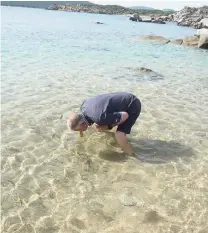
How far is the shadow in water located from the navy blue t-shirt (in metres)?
0.75

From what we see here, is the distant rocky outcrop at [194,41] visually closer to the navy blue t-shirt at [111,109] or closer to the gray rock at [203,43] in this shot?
the gray rock at [203,43]

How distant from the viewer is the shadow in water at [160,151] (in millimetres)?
7258

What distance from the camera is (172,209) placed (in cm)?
556

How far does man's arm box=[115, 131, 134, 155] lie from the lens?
7117 mm

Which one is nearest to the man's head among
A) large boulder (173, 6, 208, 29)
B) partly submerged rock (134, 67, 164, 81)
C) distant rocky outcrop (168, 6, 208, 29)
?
partly submerged rock (134, 67, 164, 81)

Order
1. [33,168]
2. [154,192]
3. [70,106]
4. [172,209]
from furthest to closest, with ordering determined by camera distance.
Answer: [70,106]
[33,168]
[154,192]
[172,209]

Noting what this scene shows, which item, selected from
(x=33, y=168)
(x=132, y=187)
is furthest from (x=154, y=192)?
(x=33, y=168)

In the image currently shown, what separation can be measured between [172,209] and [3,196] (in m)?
2.76

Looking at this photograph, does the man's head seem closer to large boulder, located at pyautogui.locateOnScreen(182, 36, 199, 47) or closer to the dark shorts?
the dark shorts

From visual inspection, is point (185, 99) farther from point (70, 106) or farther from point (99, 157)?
point (99, 157)

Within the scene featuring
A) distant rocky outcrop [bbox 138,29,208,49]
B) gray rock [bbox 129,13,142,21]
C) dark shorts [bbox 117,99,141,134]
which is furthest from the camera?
gray rock [bbox 129,13,142,21]

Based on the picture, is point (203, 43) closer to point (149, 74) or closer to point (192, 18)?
point (149, 74)

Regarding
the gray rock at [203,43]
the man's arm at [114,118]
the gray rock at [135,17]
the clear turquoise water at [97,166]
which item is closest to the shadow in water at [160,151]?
the clear turquoise water at [97,166]

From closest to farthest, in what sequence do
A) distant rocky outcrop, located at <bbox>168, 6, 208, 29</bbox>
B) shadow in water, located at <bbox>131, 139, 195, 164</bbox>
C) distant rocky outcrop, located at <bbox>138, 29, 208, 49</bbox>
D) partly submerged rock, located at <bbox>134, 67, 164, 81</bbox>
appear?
1. shadow in water, located at <bbox>131, 139, 195, 164</bbox>
2. partly submerged rock, located at <bbox>134, 67, 164, 81</bbox>
3. distant rocky outcrop, located at <bbox>138, 29, 208, 49</bbox>
4. distant rocky outcrop, located at <bbox>168, 6, 208, 29</bbox>
